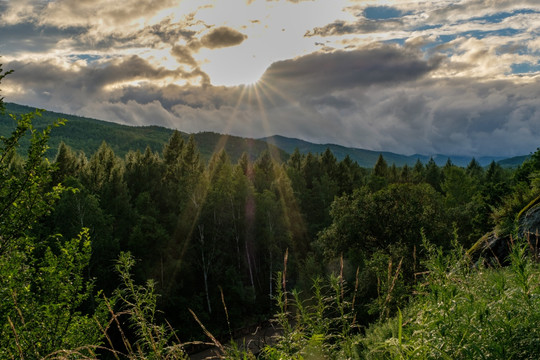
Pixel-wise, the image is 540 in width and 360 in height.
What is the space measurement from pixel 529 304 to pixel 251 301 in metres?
37.8

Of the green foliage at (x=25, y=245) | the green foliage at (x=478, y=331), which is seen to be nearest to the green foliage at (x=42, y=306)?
the green foliage at (x=25, y=245)

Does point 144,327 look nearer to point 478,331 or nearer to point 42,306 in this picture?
point 478,331

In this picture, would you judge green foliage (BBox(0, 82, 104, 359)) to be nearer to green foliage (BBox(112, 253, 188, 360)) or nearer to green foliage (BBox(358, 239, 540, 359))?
green foliage (BBox(112, 253, 188, 360))

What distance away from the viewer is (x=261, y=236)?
4238 centimetres

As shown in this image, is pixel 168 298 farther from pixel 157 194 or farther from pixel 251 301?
pixel 157 194

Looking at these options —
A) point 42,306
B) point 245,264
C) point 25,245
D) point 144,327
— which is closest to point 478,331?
point 144,327

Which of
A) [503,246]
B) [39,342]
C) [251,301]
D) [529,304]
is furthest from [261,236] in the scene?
[529,304]

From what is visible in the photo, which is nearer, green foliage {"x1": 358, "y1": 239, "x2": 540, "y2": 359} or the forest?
green foliage {"x1": 358, "y1": 239, "x2": 540, "y2": 359}

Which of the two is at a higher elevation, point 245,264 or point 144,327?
point 144,327

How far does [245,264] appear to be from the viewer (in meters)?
43.6

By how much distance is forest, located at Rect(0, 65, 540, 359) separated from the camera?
3.48 metres

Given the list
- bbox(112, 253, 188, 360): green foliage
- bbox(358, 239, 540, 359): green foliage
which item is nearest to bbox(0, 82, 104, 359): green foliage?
bbox(112, 253, 188, 360): green foliage

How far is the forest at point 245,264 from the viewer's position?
11.4 feet

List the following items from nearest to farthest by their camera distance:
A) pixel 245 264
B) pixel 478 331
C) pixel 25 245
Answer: pixel 478 331 < pixel 25 245 < pixel 245 264
